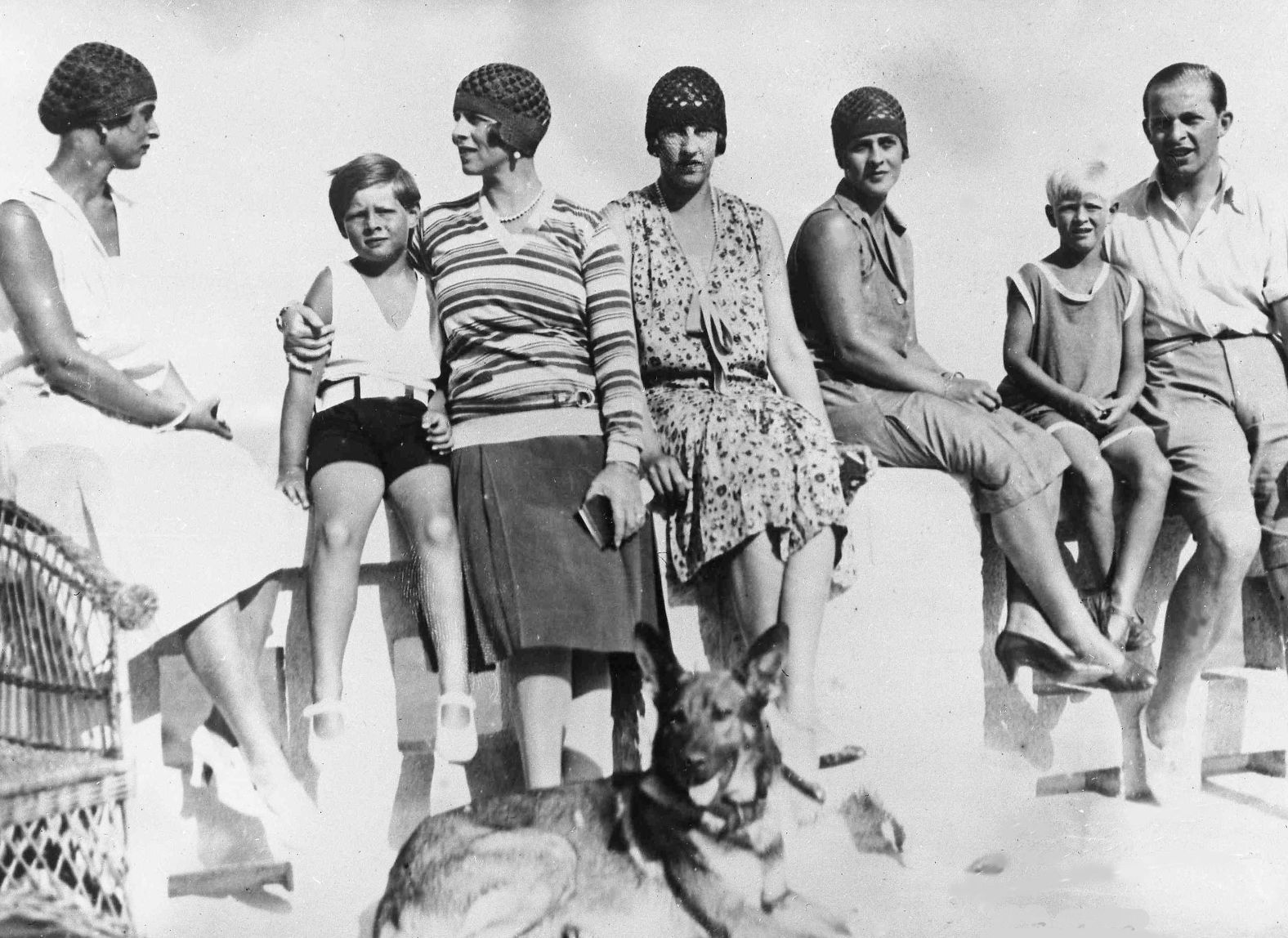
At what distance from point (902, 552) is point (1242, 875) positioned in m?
1.50

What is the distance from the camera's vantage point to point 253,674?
4.64 meters

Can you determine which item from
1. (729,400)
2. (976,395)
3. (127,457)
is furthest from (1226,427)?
(127,457)

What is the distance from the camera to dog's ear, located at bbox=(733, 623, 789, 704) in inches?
181

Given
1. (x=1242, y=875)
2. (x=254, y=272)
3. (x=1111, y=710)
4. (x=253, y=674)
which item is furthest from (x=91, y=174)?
(x=1242, y=875)

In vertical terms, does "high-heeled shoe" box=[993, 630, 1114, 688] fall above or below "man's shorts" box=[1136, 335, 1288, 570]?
below

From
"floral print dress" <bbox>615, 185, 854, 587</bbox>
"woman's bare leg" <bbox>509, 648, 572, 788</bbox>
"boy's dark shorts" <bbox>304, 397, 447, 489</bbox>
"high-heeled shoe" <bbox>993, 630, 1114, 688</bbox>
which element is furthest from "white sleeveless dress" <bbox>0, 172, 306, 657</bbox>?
"high-heeled shoe" <bbox>993, 630, 1114, 688</bbox>

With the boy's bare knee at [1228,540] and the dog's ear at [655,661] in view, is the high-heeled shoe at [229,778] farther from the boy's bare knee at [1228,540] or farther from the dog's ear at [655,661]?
the boy's bare knee at [1228,540]

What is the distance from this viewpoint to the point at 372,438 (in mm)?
4750

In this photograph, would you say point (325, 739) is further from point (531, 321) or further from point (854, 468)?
point (854, 468)

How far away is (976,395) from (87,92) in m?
2.71

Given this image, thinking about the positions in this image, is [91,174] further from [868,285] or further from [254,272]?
[868,285]

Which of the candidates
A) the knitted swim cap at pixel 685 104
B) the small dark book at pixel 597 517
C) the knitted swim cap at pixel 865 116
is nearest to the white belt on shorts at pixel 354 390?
the small dark book at pixel 597 517

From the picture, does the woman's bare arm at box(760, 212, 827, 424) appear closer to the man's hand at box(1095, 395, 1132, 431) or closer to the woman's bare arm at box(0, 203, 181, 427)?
the man's hand at box(1095, 395, 1132, 431)

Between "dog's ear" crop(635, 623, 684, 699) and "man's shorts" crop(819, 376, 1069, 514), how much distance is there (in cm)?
93
